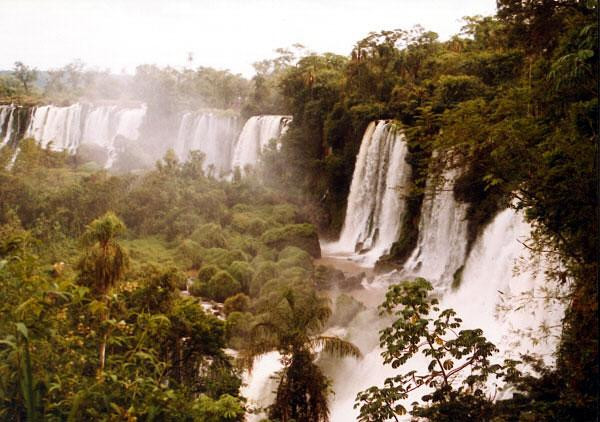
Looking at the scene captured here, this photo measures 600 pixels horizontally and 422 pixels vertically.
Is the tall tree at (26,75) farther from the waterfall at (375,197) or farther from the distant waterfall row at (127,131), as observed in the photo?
the waterfall at (375,197)

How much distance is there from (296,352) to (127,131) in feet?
76.5

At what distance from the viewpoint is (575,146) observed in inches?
180

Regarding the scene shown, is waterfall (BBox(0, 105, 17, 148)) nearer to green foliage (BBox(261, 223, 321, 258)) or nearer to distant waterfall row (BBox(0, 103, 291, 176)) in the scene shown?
distant waterfall row (BBox(0, 103, 291, 176))

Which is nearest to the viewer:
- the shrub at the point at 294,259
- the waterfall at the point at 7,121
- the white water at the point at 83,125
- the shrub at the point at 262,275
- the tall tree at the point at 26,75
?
the shrub at the point at 262,275

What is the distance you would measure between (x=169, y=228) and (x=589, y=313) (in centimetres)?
1396

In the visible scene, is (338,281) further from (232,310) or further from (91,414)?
(91,414)

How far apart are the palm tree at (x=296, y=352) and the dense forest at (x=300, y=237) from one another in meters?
0.03

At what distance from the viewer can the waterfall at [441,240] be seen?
11492 mm

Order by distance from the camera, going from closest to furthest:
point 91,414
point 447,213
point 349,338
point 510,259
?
point 91,414, point 510,259, point 349,338, point 447,213

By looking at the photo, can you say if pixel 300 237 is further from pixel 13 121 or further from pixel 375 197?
pixel 13 121

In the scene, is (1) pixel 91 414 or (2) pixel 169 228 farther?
(2) pixel 169 228

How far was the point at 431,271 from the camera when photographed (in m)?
12.2

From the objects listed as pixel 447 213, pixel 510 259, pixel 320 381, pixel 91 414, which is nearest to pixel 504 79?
pixel 447 213

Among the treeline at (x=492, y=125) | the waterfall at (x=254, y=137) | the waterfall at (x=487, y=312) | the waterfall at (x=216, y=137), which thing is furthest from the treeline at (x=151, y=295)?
the waterfall at (x=216, y=137)
